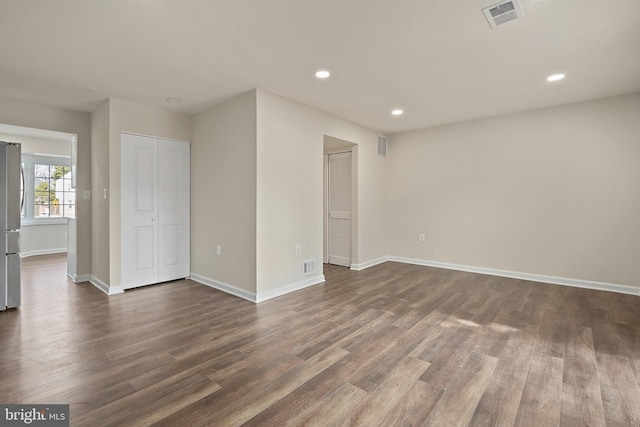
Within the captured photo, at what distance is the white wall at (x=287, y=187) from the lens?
3730 millimetres

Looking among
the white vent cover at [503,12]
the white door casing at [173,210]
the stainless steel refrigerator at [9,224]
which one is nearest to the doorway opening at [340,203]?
the white door casing at [173,210]

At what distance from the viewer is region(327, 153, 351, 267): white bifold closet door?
5637 millimetres

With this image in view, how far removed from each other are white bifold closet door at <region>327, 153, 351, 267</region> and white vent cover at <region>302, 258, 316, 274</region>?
1.31 metres

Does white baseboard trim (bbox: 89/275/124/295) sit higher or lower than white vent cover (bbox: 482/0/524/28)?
lower

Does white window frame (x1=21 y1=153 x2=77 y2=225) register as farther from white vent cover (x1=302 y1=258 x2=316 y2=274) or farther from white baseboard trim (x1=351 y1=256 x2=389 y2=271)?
white baseboard trim (x1=351 y1=256 x2=389 y2=271)

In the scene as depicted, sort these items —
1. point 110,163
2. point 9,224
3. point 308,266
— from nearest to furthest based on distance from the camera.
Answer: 1. point 9,224
2. point 110,163
3. point 308,266

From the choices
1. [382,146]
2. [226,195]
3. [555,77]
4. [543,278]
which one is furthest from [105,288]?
[543,278]

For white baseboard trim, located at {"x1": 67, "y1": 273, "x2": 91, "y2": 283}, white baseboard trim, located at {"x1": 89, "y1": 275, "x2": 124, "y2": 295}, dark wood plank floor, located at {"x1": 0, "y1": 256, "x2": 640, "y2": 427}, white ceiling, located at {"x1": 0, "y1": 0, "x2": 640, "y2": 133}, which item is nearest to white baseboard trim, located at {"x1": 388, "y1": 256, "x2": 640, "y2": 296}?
dark wood plank floor, located at {"x1": 0, "y1": 256, "x2": 640, "y2": 427}

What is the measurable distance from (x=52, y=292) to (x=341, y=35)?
476cm

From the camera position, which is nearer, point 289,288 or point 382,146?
point 289,288

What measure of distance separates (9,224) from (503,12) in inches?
204

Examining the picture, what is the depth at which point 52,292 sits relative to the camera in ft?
13.1

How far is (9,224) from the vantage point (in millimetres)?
3320

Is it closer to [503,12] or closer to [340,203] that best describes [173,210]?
[340,203]
